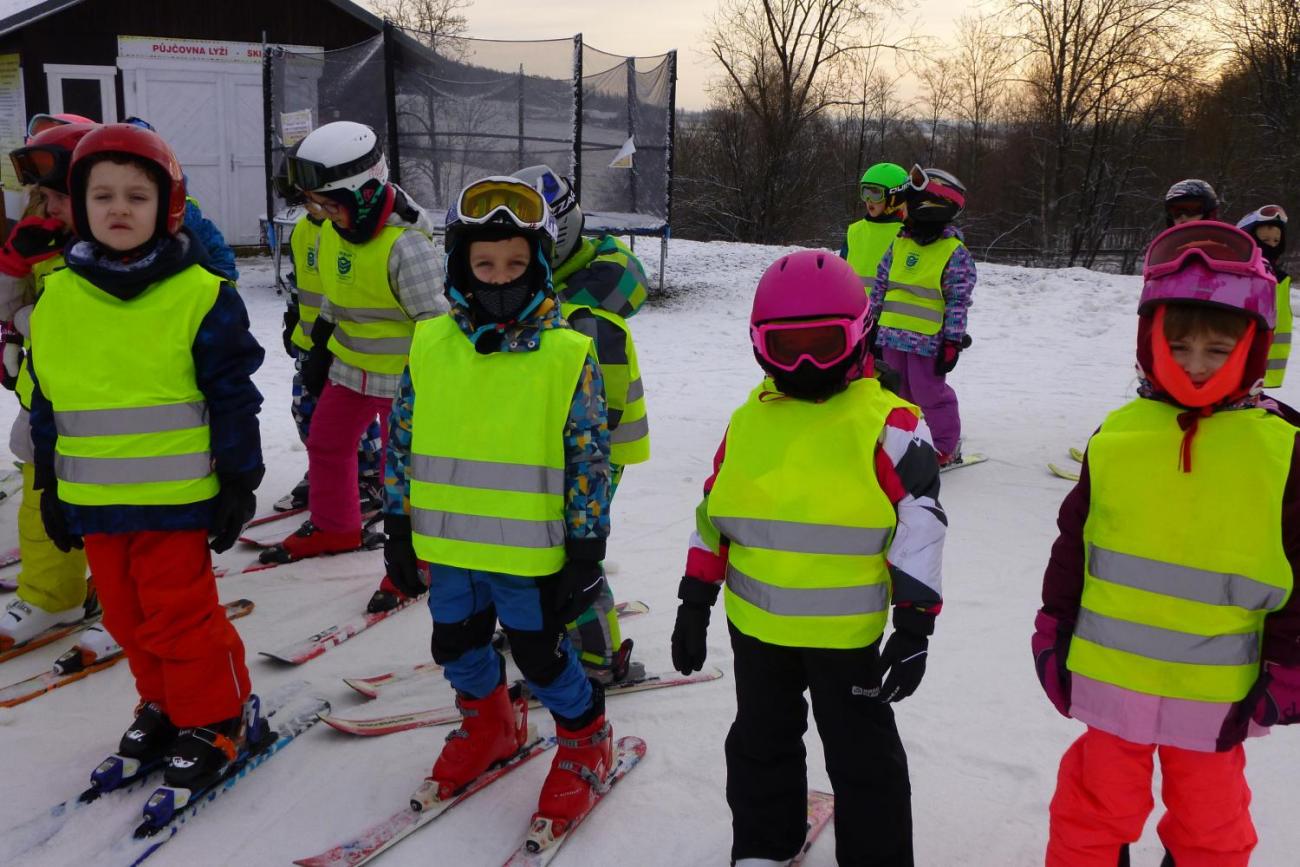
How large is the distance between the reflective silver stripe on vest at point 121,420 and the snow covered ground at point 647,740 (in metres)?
1.09

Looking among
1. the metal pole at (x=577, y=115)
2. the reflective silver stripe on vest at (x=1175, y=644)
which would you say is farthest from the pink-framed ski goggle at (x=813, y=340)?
the metal pole at (x=577, y=115)

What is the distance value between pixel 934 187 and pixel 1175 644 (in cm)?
442

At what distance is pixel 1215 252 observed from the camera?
2088 mm

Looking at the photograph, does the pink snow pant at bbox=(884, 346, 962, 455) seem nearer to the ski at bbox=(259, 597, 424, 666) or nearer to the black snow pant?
the ski at bbox=(259, 597, 424, 666)

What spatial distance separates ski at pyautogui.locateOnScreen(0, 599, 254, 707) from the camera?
3383 mm

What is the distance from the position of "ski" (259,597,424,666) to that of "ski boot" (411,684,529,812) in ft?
3.29

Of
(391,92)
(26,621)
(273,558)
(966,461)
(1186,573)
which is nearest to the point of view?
(1186,573)

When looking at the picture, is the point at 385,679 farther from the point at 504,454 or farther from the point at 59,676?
the point at 504,454

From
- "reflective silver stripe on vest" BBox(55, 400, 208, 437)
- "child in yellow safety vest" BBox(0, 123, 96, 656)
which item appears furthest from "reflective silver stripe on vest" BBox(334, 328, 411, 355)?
"reflective silver stripe on vest" BBox(55, 400, 208, 437)

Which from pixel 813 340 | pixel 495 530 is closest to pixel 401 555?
pixel 495 530

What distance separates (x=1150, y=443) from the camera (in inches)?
82.1

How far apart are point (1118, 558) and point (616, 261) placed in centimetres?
180

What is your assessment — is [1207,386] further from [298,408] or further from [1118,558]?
[298,408]

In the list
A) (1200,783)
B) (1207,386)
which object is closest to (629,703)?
(1200,783)
